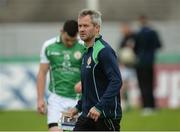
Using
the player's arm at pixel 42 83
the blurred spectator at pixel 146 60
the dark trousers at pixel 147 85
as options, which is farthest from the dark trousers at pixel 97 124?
the dark trousers at pixel 147 85

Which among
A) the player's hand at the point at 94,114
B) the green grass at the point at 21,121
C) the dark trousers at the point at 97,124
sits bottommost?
the green grass at the point at 21,121

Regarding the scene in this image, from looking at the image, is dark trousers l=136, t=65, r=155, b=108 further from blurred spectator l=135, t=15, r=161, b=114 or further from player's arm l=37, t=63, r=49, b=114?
player's arm l=37, t=63, r=49, b=114

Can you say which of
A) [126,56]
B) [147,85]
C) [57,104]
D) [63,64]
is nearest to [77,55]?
[63,64]

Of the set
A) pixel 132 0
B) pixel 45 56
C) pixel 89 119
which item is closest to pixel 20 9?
pixel 132 0

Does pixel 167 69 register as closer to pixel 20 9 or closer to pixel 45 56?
pixel 20 9

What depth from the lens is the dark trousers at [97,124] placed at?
370 inches

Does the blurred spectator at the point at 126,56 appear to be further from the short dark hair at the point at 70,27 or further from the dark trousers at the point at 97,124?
the dark trousers at the point at 97,124

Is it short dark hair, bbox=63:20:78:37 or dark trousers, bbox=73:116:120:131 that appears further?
short dark hair, bbox=63:20:78:37

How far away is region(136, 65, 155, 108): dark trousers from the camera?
2119cm

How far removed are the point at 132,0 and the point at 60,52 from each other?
16760mm

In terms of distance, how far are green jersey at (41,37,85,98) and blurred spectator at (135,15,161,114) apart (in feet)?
28.7

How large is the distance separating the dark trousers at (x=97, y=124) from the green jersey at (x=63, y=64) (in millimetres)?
2276

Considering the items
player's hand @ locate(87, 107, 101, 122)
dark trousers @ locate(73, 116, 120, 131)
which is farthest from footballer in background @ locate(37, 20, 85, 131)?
player's hand @ locate(87, 107, 101, 122)

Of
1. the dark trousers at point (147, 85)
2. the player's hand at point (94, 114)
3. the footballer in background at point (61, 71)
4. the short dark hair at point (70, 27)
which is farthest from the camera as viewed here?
the dark trousers at point (147, 85)
